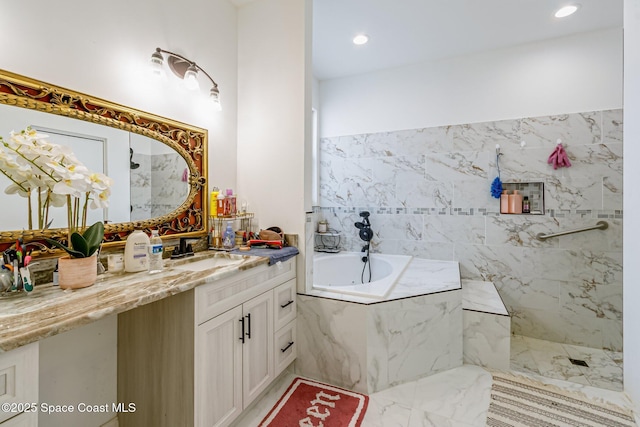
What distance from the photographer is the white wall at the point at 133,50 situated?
1.10 metres

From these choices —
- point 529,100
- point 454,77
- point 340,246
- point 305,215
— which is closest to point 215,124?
point 305,215

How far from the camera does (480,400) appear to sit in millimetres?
1723

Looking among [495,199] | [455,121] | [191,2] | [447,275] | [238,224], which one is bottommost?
[447,275]

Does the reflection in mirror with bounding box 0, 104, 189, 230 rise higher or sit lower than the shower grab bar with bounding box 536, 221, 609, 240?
higher

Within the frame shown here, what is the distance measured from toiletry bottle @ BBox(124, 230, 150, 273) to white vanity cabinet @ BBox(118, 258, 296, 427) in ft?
0.65

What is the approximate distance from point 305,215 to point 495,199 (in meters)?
2.00

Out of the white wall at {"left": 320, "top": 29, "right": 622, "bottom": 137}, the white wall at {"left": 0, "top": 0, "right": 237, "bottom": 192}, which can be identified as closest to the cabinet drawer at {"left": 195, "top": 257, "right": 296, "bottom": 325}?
the white wall at {"left": 0, "top": 0, "right": 237, "bottom": 192}

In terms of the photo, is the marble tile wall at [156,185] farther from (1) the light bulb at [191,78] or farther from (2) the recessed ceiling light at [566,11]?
(2) the recessed ceiling light at [566,11]

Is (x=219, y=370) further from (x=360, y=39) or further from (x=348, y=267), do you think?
(x=360, y=39)

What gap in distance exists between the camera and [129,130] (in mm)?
1424

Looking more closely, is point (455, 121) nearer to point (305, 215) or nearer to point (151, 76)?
point (305, 215)

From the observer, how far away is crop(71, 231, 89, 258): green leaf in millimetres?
1055

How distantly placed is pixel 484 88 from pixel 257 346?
10.1ft

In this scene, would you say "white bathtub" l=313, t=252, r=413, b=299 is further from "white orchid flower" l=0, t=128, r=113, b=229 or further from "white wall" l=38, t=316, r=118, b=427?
"white orchid flower" l=0, t=128, r=113, b=229
